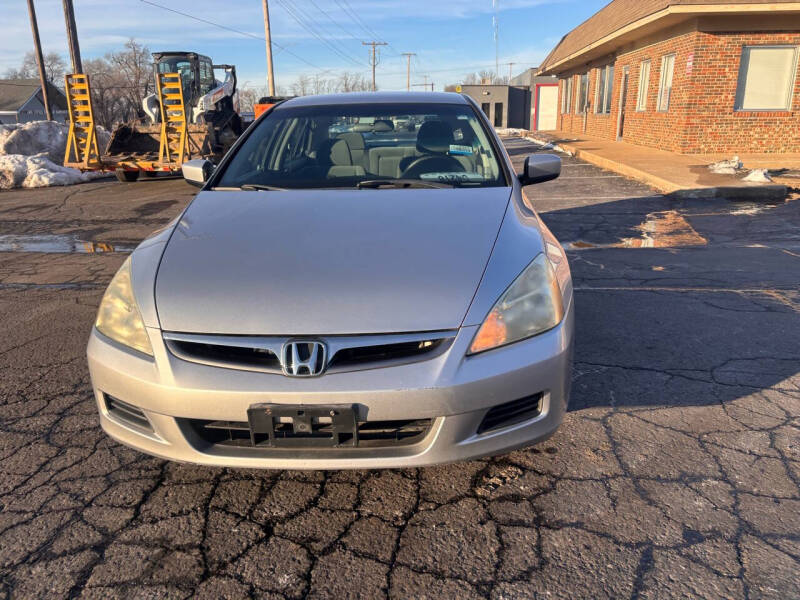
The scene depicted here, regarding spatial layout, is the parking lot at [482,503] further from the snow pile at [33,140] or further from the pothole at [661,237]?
the snow pile at [33,140]

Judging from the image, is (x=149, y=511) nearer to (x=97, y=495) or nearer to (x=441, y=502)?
(x=97, y=495)

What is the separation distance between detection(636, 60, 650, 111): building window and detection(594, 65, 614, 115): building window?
322 centimetres

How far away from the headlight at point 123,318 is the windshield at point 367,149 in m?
1.09

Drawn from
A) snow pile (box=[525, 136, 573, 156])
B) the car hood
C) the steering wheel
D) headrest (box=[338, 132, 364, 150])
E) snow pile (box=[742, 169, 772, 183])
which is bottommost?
snow pile (box=[525, 136, 573, 156])

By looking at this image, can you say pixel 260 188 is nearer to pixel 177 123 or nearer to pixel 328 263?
pixel 328 263

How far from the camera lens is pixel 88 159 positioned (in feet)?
44.7

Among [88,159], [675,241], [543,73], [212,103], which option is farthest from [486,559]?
[543,73]

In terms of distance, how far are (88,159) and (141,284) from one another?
13242 mm

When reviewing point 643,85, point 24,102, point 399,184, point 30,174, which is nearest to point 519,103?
point 643,85

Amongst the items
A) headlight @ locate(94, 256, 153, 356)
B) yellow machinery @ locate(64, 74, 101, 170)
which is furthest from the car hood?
yellow machinery @ locate(64, 74, 101, 170)

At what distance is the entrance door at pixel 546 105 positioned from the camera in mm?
46531

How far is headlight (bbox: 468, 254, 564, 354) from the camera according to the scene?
2.09 m

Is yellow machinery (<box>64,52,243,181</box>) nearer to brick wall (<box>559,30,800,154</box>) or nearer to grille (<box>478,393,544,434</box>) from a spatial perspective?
brick wall (<box>559,30,800,154</box>)

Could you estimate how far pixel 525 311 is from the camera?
2.19 meters
